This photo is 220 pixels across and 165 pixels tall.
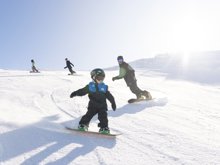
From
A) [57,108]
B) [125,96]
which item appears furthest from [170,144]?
[125,96]

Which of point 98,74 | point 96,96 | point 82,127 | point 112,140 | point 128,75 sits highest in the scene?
point 98,74

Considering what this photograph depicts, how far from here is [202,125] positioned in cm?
866

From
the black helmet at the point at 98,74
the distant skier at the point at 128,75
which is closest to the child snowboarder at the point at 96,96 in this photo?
the black helmet at the point at 98,74

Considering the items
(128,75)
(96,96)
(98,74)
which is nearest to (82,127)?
(96,96)

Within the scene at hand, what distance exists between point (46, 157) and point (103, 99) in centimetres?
217

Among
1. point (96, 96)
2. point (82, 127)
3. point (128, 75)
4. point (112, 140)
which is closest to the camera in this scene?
point (112, 140)

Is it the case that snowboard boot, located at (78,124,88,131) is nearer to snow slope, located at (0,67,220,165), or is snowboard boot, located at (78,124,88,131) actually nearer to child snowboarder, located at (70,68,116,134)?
child snowboarder, located at (70,68,116,134)

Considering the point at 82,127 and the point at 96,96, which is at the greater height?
the point at 96,96

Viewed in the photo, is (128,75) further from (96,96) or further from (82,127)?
(82,127)

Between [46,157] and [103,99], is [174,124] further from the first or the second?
[46,157]

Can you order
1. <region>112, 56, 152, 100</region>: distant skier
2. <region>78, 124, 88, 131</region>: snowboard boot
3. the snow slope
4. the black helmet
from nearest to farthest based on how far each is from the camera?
1. the snow slope
2. <region>78, 124, 88, 131</region>: snowboard boot
3. the black helmet
4. <region>112, 56, 152, 100</region>: distant skier

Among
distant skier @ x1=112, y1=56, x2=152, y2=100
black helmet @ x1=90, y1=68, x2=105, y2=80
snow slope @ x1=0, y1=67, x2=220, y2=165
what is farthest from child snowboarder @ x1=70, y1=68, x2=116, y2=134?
distant skier @ x1=112, y1=56, x2=152, y2=100

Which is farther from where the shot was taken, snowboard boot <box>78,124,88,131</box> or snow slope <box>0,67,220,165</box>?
snowboard boot <box>78,124,88,131</box>

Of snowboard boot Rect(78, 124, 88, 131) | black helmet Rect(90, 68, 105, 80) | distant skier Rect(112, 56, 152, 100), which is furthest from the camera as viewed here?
distant skier Rect(112, 56, 152, 100)
